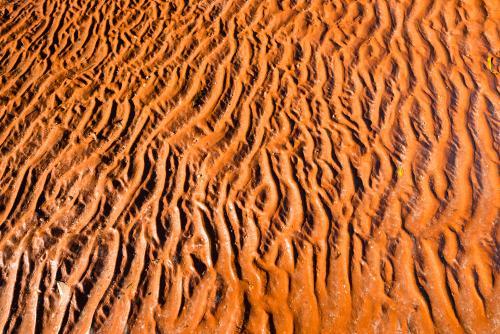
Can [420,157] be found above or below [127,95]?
above

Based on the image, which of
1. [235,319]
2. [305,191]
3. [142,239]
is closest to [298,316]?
[235,319]

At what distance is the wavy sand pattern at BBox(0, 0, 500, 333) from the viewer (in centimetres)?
373

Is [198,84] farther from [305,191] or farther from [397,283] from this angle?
[397,283]

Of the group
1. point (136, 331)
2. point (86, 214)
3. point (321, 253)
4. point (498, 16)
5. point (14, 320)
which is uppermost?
point (498, 16)

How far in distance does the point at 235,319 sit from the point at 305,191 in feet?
4.87

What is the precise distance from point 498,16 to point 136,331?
5882mm

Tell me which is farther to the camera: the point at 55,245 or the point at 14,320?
the point at 55,245

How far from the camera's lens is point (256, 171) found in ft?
14.9

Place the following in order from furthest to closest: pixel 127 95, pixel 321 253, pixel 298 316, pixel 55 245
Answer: pixel 127 95 < pixel 55 245 < pixel 321 253 < pixel 298 316

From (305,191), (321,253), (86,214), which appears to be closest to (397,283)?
(321,253)

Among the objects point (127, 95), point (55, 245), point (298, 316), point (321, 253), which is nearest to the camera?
point (298, 316)

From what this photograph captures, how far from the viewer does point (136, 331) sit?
367cm

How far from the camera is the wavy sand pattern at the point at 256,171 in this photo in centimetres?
373

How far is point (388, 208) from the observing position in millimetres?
4125
